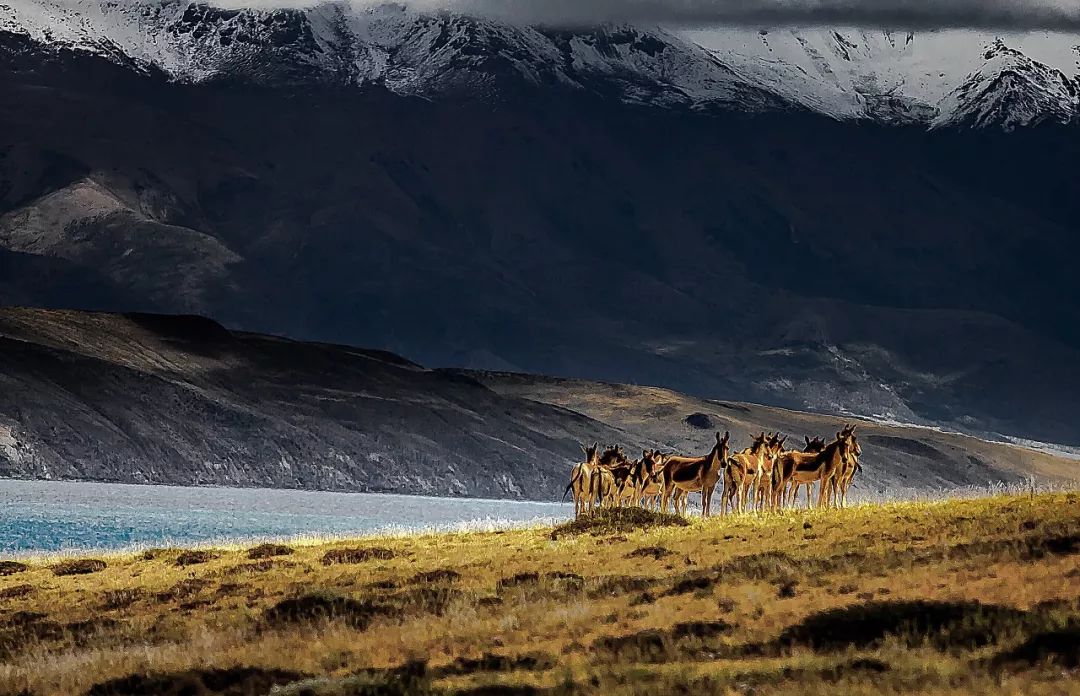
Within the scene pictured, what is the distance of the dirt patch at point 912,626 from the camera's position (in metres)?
21.5

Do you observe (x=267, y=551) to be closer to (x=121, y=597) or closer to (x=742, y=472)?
(x=121, y=597)

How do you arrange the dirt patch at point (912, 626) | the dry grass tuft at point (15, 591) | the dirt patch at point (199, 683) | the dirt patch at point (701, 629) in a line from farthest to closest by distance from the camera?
1. the dry grass tuft at point (15, 591)
2. the dirt patch at point (701, 629)
3. the dirt patch at point (199, 683)
4. the dirt patch at point (912, 626)

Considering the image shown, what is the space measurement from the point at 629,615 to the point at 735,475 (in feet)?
73.9

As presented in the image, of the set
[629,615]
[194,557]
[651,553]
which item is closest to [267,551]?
[194,557]

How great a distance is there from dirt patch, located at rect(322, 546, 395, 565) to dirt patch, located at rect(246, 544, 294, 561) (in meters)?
2.11

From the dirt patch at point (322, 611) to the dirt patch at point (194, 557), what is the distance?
15098mm

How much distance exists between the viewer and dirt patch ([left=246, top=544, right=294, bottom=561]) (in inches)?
1827

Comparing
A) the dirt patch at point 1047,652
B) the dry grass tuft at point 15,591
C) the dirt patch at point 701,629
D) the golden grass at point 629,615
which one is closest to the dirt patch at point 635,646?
the golden grass at point 629,615

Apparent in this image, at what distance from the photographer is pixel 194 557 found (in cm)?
4662

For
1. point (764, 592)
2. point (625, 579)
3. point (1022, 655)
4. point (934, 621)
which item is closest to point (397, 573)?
point (625, 579)

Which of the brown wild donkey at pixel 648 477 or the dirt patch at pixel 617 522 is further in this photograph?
the brown wild donkey at pixel 648 477

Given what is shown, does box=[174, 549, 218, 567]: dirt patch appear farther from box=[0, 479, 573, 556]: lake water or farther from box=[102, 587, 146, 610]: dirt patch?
box=[0, 479, 573, 556]: lake water

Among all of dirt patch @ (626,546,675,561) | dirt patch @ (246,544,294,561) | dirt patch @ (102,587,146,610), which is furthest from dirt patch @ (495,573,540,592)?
dirt patch @ (246,544,294,561)

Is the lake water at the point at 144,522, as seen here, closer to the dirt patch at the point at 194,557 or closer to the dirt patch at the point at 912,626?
the dirt patch at the point at 194,557
